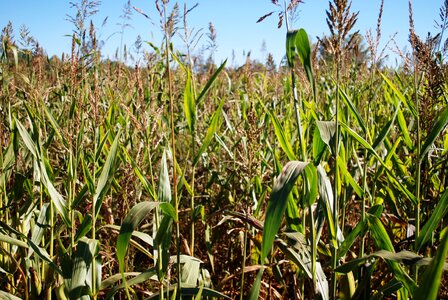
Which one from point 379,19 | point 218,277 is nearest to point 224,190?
point 218,277

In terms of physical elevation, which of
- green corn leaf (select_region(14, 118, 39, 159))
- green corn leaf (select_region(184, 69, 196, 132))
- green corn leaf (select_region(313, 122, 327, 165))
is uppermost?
green corn leaf (select_region(184, 69, 196, 132))

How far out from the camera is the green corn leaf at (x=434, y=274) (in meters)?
0.82

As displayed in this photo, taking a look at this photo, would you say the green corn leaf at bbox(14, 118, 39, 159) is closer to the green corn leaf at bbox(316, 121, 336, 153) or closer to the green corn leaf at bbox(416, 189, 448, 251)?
the green corn leaf at bbox(316, 121, 336, 153)

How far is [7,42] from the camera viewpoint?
2818 mm

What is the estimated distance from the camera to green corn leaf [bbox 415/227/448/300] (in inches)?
32.4

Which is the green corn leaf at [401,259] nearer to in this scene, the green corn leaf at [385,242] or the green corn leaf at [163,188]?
the green corn leaf at [385,242]

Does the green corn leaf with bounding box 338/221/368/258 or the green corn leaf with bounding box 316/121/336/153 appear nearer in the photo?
the green corn leaf with bounding box 316/121/336/153

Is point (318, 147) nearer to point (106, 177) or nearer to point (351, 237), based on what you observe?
point (351, 237)

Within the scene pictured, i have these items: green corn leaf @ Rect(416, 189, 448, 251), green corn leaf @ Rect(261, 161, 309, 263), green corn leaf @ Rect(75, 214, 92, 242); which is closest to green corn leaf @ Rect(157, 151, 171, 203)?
green corn leaf @ Rect(75, 214, 92, 242)

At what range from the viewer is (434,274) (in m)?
0.86

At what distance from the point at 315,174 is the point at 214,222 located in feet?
4.35

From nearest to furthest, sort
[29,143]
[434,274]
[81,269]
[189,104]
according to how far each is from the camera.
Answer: [434,274] → [81,269] → [189,104] → [29,143]

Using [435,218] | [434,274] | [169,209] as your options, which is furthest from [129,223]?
[435,218]

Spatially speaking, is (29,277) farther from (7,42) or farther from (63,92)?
(63,92)
